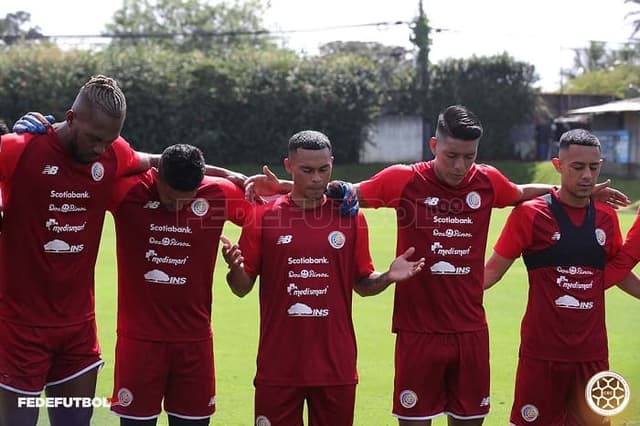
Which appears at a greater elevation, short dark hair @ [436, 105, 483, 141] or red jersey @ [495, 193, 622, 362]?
short dark hair @ [436, 105, 483, 141]

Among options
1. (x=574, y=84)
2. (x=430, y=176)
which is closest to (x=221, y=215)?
(x=430, y=176)

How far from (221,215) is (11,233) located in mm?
1371

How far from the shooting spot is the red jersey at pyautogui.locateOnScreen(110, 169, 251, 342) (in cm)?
574

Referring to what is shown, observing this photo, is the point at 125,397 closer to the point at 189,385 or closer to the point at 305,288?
the point at 189,385

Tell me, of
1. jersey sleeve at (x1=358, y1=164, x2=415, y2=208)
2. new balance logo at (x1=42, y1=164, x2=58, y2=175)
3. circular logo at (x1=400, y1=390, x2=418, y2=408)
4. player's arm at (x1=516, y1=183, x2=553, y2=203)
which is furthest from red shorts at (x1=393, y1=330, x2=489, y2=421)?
new balance logo at (x1=42, y1=164, x2=58, y2=175)

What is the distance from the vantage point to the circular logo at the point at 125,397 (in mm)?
5703

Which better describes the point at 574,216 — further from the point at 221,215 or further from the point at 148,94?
the point at 148,94

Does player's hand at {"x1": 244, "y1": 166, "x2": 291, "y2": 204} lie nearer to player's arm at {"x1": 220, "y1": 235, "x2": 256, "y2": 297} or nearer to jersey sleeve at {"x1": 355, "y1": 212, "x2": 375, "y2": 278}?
player's arm at {"x1": 220, "y1": 235, "x2": 256, "y2": 297}

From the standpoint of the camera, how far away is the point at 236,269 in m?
5.44

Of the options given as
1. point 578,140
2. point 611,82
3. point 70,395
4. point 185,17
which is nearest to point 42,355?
point 70,395

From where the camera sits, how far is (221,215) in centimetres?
597

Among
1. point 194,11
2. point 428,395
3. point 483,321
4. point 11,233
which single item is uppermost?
point 194,11

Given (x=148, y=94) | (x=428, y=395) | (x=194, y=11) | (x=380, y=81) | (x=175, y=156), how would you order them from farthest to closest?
(x=194, y=11), (x=380, y=81), (x=148, y=94), (x=428, y=395), (x=175, y=156)

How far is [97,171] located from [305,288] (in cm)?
157
